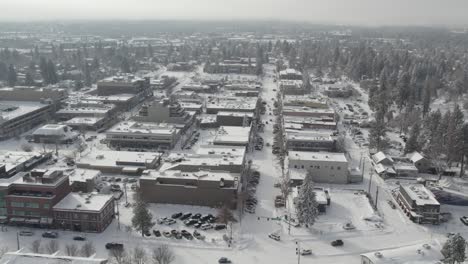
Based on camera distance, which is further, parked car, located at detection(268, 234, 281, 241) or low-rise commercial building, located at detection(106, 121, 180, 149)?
low-rise commercial building, located at detection(106, 121, 180, 149)

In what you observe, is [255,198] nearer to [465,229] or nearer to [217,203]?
[217,203]

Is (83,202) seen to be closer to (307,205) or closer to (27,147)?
(307,205)

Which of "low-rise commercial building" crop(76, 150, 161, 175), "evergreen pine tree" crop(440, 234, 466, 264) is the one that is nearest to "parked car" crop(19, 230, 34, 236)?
"low-rise commercial building" crop(76, 150, 161, 175)

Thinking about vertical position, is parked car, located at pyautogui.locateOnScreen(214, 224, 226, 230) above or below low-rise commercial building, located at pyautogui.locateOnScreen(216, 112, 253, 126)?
below

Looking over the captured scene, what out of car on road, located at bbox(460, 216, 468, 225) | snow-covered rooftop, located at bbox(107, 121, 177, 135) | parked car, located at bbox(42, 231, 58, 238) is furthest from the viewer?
snow-covered rooftop, located at bbox(107, 121, 177, 135)

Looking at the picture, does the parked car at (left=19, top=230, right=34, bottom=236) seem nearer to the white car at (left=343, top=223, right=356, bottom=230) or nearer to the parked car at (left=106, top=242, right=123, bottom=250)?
the parked car at (left=106, top=242, right=123, bottom=250)

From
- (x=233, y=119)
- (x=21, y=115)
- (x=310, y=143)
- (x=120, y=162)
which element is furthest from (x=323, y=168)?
(x=21, y=115)

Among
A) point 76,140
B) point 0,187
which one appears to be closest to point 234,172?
point 0,187
